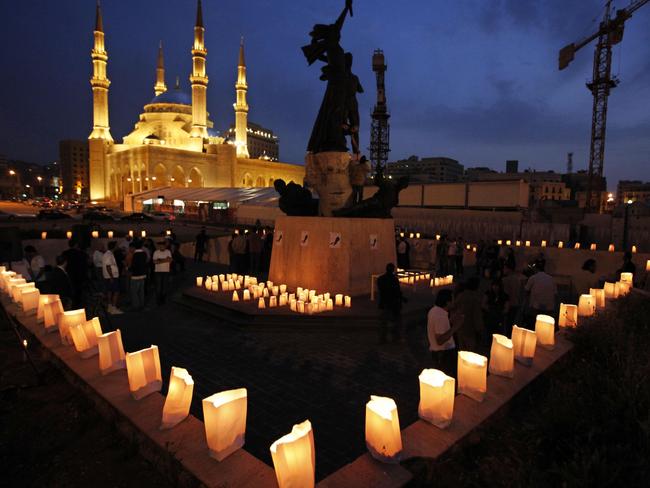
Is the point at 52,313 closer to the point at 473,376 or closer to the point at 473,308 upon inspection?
the point at 473,376

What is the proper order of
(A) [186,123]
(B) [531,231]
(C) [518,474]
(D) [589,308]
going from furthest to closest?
(A) [186,123] < (B) [531,231] < (D) [589,308] < (C) [518,474]

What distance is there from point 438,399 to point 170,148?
61125 mm

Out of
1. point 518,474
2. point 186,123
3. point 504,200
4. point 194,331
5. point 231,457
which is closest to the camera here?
point 518,474

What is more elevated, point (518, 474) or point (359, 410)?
point (518, 474)

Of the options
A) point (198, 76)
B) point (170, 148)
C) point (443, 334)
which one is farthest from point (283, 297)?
point (198, 76)

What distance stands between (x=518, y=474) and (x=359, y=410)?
2169mm

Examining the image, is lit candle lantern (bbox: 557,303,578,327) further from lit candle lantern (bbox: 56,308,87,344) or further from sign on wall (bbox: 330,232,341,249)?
lit candle lantern (bbox: 56,308,87,344)

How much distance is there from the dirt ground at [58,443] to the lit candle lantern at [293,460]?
1.11 m

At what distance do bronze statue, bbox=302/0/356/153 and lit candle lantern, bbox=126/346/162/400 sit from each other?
8.20m

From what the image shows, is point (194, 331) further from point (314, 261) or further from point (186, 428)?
point (186, 428)

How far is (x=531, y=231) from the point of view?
17609 millimetres

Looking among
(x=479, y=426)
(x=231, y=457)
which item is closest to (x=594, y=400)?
(x=479, y=426)

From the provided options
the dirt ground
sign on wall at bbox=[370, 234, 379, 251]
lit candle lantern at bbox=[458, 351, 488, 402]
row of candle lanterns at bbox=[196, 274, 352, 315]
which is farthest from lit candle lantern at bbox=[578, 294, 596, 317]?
the dirt ground

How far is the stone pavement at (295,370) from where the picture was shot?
161 inches
